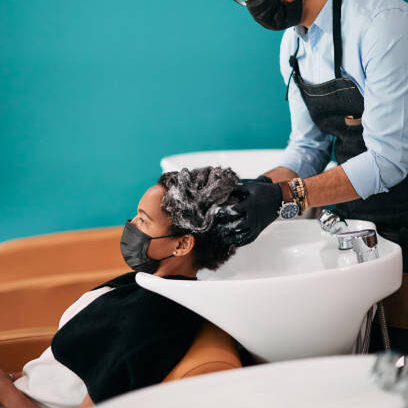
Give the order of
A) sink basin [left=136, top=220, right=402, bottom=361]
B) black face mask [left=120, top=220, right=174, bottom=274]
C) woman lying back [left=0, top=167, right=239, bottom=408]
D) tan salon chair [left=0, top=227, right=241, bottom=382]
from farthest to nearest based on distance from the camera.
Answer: tan salon chair [left=0, top=227, right=241, bottom=382]
black face mask [left=120, top=220, right=174, bottom=274]
woman lying back [left=0, top=167, right=239, bottom=408]
sink basin [left=136, top=220, right=402, bottom=361]

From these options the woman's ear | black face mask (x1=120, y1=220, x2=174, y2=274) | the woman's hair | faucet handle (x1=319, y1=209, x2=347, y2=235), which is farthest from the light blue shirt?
black face mask (x1=120, y1=220, x2=174, y2=274)

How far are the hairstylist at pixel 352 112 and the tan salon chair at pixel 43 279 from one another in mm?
420

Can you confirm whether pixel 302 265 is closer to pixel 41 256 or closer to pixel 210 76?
pixel 41 256

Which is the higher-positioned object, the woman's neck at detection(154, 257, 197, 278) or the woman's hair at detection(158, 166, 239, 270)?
the woman's hair at detection(158, 166, 239, 270)

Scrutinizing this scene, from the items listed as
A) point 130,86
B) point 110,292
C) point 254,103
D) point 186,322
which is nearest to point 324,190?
point 186,322

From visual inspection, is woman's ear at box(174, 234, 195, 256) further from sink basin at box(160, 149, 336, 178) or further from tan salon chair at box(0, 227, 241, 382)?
sink basin at box(160, 149, 336, 178)

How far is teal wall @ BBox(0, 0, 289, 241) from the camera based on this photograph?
239cm

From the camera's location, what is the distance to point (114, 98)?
250 cm

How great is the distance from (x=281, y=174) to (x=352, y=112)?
0.31m

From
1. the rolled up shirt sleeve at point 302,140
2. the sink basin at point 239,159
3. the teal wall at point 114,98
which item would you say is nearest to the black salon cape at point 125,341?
the rolled up shirt sleeve at point 302,140

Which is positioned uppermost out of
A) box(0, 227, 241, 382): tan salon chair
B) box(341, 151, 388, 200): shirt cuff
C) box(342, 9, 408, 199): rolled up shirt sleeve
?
box(342, 9, 408, 199): rolled up shirt sleeve

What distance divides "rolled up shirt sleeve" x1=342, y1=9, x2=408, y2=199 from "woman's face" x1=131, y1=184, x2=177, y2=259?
0.51 m

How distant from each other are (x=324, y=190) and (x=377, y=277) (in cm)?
33

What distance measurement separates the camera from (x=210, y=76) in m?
2.48
